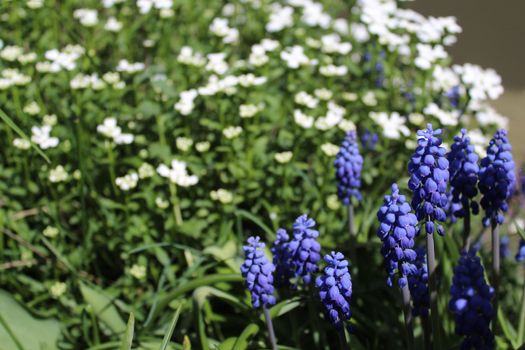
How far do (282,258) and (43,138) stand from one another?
2099 mm

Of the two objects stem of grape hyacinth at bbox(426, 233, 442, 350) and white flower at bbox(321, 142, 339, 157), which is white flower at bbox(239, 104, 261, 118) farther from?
stem of grape hyacinth at bbox(426, 233, 442, 350)

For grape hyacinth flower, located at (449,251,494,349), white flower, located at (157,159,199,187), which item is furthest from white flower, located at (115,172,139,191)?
grape hyacinth flower, located at (449,251,494,349)

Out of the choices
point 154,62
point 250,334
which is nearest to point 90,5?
point 154,62

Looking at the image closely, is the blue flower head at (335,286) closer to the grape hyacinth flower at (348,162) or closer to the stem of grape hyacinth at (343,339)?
the stem of grape hyacinth at (343,339)

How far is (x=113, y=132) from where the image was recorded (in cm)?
472

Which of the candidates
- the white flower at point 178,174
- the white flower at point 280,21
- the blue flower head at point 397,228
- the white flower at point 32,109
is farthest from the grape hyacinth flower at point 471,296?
the white flower at point 280,21

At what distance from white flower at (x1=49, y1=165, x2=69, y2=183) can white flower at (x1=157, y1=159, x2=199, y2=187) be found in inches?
23.8

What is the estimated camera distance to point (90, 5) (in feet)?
21.7

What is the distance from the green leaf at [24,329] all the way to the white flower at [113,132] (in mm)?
1156

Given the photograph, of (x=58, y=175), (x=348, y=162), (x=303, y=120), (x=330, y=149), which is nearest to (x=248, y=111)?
(x=303, y=120)

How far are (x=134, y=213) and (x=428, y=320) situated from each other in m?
2.18

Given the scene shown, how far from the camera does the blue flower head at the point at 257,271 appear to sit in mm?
3129

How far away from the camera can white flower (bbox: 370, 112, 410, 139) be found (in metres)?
5.04

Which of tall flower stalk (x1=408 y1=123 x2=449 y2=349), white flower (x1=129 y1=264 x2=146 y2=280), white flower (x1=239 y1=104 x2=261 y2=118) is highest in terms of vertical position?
tall flower stalk (x1=408 y1=123 x2=449 y2=349)
